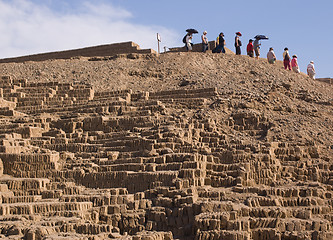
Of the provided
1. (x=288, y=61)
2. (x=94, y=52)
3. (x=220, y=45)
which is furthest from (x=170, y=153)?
(x=94, y=52)

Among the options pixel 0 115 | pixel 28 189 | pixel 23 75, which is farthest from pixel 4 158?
pixel 23 75

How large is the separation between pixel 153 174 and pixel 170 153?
1346mm

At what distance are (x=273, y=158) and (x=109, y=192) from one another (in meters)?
4.53

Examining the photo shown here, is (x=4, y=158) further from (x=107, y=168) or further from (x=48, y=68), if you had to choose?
(x=48, y=68)

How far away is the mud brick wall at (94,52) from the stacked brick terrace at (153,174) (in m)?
6.33

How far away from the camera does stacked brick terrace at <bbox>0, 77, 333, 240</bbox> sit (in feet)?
44.0

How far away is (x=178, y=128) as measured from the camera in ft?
60.7

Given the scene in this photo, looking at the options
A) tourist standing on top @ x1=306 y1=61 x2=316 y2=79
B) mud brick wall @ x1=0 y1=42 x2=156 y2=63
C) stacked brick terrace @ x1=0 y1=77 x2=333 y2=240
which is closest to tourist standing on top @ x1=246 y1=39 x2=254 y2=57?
tourist standing on top @ x1=306 y1=61 x2=316 y2=79

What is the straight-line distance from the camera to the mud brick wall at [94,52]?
93.1 feet

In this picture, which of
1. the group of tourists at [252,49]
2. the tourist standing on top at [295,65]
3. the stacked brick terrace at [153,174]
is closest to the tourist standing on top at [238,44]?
the group of tourists at [252,49]

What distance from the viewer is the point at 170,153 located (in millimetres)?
17031

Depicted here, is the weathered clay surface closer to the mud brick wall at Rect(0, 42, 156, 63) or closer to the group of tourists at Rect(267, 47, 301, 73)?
the group of tourists at Rect(267, 47, 301, 73)

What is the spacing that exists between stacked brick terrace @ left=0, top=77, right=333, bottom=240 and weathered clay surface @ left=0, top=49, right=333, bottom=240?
0.10ft

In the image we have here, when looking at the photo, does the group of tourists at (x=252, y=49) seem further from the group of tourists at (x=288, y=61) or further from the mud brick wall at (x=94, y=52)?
the mud brick wall at (x=94, y=52)
